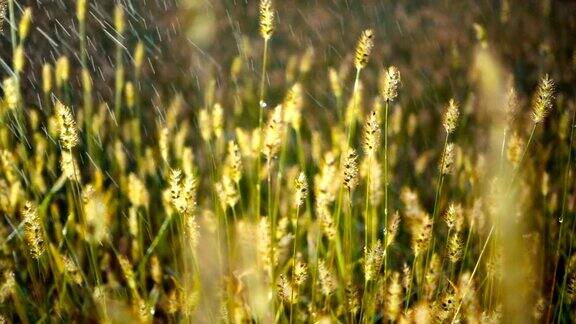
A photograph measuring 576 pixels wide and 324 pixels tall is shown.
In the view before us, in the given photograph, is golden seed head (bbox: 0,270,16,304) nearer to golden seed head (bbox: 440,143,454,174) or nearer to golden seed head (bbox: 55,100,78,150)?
golden seed head (bbox: 55,100,78,150)

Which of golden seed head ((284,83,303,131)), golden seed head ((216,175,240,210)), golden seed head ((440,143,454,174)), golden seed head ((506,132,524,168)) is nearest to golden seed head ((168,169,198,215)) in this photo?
golden seed head ((216,175,240,210))

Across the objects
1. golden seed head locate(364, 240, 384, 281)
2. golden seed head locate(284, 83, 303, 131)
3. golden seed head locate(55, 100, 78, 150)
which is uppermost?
golden seed head locate(284, 83, 303, 131)

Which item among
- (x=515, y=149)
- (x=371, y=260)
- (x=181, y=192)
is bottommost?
(x=371, y=260)

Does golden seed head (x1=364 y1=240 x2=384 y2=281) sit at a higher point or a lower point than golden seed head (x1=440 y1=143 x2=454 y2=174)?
lower

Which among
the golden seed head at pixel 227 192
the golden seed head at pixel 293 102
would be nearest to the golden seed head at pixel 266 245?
the golden seed head at pixel 227 192

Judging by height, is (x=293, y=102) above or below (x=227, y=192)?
above

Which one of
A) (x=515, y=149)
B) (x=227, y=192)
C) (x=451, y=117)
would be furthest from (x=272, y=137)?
(x=515, y=149)

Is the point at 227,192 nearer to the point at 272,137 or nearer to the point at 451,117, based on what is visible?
the point at 272,137

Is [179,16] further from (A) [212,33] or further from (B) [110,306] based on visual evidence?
(B) [110,306]

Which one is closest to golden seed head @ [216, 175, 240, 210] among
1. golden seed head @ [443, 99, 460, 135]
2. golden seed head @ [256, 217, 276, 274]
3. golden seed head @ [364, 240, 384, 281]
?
golden seed head @ [256, 217, 276, 274]

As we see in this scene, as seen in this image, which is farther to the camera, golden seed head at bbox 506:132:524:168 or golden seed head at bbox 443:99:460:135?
golden seed head at bbox 506:132:524:168

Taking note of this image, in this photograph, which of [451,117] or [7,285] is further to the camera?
[7,285]
